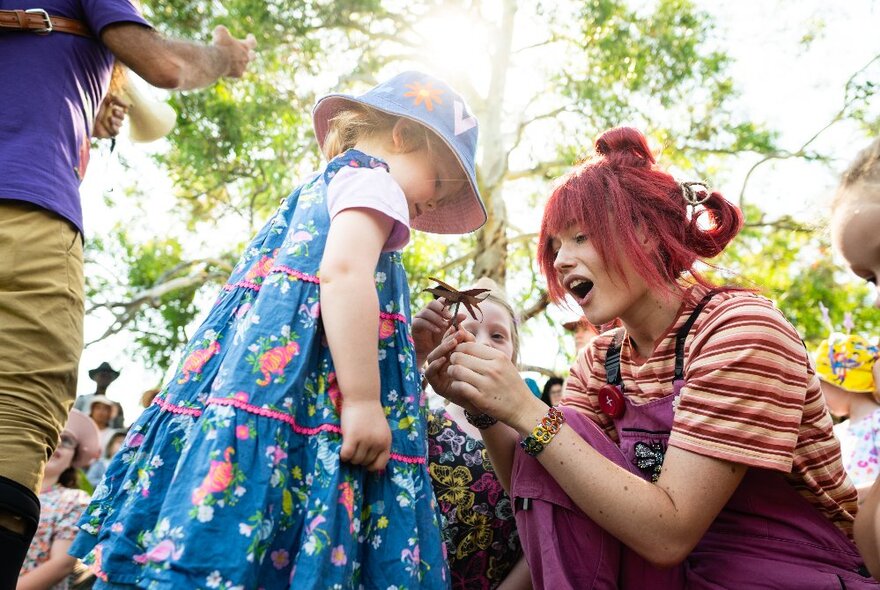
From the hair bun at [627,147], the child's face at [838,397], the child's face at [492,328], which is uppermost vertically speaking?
the child's face at [838,397]

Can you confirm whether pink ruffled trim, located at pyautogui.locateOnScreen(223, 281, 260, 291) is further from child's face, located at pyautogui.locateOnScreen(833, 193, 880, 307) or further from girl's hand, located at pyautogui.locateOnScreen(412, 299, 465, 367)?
child's face, located at pyautogui.locateOnScreen(833, 193, 880, 307)

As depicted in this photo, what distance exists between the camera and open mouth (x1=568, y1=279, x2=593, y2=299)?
2.04 m

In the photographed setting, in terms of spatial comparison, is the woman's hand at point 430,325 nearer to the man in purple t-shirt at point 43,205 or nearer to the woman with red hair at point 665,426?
the woman with red hair at point 665,426

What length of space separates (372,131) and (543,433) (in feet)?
3.36

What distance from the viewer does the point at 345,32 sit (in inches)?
437

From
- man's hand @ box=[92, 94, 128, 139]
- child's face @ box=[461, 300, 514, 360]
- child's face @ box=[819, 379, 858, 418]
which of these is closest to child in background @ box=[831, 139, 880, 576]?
child's face @ box=[461, 300, 514, 360]

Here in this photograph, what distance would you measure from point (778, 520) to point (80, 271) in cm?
200

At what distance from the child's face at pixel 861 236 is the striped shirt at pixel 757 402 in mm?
219

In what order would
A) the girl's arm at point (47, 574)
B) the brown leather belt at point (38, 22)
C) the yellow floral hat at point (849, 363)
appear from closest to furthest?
the brown leather belt at point (38, 22) < the girl's arm at point (47, 574) < the yellow floral hat at point (849, 363)

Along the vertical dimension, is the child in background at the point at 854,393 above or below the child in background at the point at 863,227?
above

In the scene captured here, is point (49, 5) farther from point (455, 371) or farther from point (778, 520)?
point (778, 520)

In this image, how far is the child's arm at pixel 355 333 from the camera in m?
1.56

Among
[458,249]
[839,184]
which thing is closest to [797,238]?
[458,249]

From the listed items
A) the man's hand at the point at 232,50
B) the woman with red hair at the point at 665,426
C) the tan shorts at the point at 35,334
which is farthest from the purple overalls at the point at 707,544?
the man's hand at the point at 232,50
